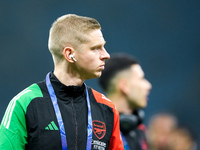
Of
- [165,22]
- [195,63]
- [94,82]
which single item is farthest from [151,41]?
[94,82]

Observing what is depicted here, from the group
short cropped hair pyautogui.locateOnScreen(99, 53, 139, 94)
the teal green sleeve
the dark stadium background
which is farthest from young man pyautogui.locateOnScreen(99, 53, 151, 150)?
the dark stadium background

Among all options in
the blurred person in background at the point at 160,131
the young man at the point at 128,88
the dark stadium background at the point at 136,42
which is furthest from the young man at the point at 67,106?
the dark stadium background at the point at 136,42

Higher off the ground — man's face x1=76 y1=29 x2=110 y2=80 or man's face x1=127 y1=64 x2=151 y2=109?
man's face x1=76 y1=29 x2=110 y2=80

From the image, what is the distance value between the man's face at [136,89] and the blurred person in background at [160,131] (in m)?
1.35

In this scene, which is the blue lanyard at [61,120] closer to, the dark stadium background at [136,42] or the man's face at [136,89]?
the man's face at [136,89]

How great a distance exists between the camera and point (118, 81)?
382 cm

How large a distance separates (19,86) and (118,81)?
2.82m

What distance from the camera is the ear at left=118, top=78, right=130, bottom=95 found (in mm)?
3742

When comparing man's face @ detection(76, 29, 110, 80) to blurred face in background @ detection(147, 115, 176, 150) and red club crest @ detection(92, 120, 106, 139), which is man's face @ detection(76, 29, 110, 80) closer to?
red club crest @ detection(92, 120, 106, 139)

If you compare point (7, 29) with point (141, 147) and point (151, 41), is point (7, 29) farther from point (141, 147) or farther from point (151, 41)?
point (141, 147)

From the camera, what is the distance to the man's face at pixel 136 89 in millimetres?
3672

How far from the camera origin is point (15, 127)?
1923mm

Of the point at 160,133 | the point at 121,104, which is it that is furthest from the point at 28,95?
the point at 160,133

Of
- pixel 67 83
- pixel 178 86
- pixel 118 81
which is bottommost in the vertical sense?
pixel 178 86
